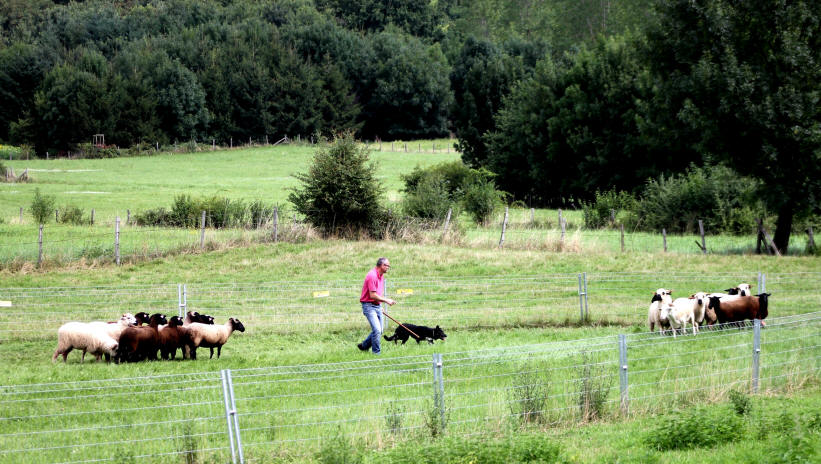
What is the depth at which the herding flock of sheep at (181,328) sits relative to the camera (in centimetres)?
1669

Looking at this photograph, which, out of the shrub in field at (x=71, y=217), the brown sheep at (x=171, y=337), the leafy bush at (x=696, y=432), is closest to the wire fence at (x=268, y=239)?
the shrub in field at (x=71, y=217)

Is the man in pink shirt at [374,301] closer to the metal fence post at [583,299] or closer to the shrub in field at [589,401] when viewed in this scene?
the shrub in field at [589,401]

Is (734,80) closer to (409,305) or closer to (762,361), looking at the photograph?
(409,305)

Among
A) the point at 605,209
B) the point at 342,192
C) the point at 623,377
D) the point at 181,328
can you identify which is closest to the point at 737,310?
the point at 623,377

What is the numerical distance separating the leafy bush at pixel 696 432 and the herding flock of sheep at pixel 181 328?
661 cm

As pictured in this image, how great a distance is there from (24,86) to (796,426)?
9840 centimetres

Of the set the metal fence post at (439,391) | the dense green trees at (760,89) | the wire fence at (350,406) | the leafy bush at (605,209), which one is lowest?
the wire fence at (350,406)

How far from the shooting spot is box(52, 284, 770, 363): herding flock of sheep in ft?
54.7

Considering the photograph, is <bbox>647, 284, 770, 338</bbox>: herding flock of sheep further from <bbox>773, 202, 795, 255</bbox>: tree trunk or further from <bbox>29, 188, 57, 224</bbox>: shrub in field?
<bbox>29, 188, 57, 224</bbox>: shrub in field

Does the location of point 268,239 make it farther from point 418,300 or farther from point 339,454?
point 339,454

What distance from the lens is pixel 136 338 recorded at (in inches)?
658

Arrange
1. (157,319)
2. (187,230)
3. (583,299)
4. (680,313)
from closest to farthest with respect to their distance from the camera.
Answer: (157,319), (680,313), (583,299), (187,230)

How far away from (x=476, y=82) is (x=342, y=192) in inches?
1958

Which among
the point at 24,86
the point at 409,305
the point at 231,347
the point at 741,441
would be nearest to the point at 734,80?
the point at 409,305
